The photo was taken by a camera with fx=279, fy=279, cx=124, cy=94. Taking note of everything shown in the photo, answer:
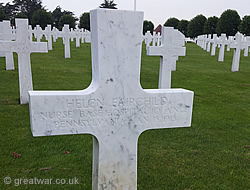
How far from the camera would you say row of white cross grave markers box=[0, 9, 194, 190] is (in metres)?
2.06

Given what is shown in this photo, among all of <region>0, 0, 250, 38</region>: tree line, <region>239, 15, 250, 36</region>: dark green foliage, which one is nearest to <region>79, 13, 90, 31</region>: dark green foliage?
<region>0, 0, 250, 38</region>: tree line

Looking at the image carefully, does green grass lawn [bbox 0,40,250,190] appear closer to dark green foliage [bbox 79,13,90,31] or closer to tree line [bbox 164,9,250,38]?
tree line [bbox 164,9,250,38]

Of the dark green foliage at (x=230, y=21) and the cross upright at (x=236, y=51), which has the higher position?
the dark green foliage at (x=230, y=21)

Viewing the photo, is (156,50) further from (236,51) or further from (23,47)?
(236,51)

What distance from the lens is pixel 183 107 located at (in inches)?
97.2

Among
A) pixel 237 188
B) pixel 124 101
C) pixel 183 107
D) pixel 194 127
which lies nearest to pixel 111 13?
pixel 124 101

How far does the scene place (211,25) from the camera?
40781 millimetres

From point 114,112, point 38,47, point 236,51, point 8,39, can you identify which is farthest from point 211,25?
point 114,112

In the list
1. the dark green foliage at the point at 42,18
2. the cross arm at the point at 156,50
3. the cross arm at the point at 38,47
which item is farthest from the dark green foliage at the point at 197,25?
the cross arm at the point at 38,47

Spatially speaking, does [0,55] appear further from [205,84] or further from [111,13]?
[111,13]

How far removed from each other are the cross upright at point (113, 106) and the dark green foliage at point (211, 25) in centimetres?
4107

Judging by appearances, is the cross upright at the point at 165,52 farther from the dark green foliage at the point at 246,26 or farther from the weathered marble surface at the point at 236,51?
the dark green foliage at the point at 246,26

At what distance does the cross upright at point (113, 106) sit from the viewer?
2064 millimetres

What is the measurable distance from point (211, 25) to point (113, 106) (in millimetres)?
41878
